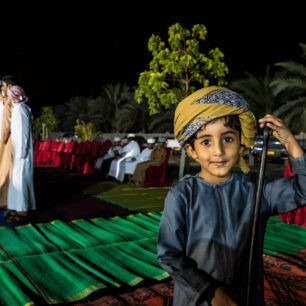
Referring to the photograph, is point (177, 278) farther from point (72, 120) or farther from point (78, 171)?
point (72, 120)

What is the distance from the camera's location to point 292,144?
126 cm

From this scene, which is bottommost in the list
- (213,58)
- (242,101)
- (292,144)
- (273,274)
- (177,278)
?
(273,274)

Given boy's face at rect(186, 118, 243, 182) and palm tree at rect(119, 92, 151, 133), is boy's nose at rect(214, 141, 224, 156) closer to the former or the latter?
boy's face at rect(186, 118, 243, 182)

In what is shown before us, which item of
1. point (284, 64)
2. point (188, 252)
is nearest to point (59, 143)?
point (284, 64)

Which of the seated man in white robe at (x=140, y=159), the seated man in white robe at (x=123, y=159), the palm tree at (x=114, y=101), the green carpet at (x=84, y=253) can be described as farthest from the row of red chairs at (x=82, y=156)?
the palm tree at (x=114, y=101)

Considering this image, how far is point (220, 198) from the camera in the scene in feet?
4.12

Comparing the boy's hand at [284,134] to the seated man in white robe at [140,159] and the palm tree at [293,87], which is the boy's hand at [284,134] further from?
the palm tree at [293,87]

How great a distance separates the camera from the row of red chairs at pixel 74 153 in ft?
37.5

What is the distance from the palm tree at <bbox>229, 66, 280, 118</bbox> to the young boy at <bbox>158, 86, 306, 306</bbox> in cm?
1879

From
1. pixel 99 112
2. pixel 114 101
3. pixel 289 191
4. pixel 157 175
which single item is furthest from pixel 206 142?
pixel 99 112

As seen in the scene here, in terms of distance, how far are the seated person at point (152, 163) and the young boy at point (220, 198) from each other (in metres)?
7.42

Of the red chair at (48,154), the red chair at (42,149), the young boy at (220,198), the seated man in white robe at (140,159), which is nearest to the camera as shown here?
the young boy at (220,198)

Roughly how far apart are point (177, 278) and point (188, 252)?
14cm

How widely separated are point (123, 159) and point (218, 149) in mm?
8623
